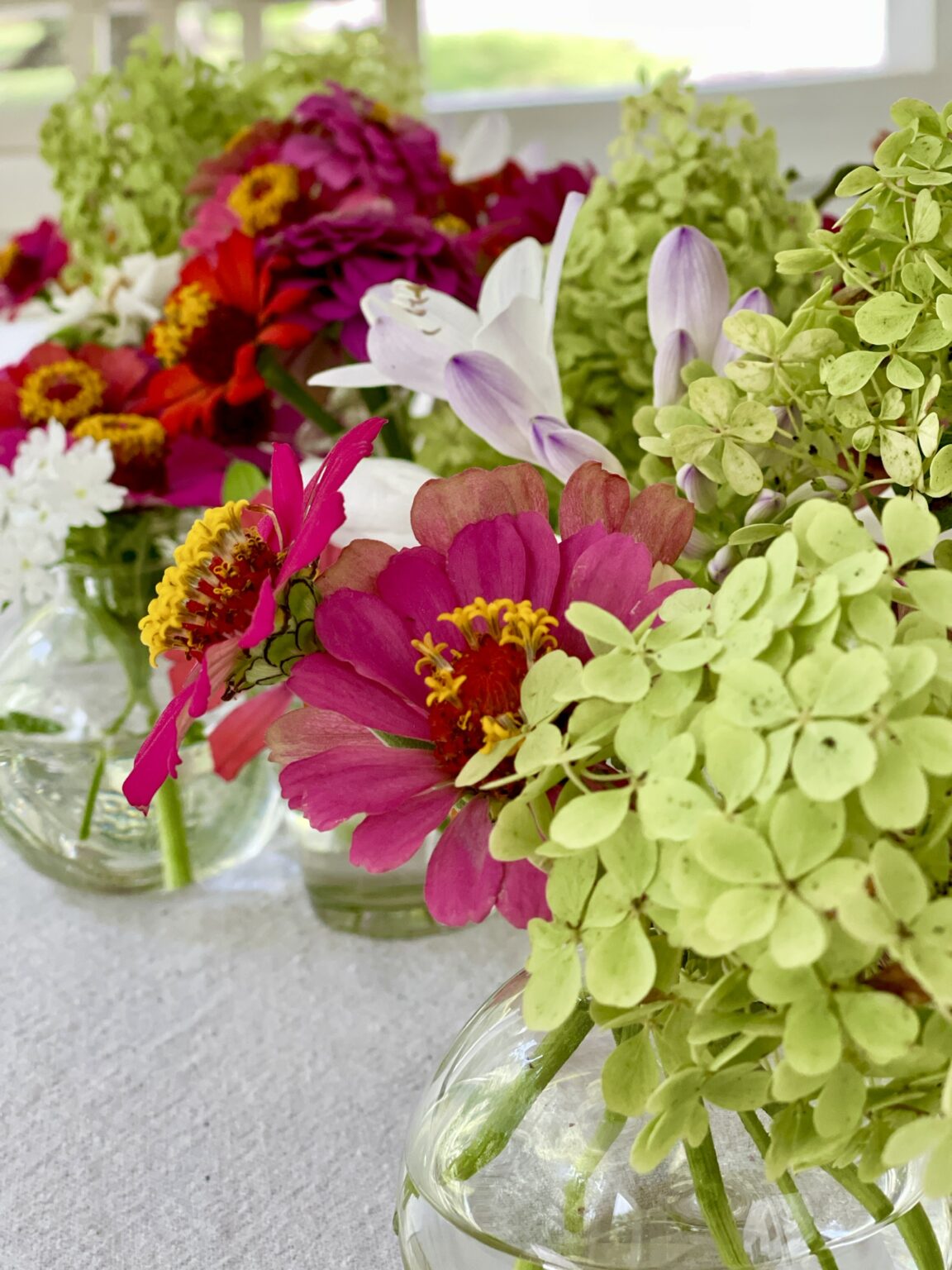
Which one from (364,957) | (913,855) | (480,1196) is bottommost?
(364,957)

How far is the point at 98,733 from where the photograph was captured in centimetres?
60

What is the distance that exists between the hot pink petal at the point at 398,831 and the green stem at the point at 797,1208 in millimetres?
88

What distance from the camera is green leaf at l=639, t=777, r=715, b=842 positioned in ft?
0.69

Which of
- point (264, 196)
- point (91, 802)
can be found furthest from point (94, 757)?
point (264, 196)

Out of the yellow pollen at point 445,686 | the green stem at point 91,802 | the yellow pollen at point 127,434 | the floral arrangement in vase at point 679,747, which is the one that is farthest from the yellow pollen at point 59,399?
the yellow pollen at point 445,686

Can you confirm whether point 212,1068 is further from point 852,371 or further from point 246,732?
point 852,371

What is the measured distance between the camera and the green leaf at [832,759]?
196 millimetres

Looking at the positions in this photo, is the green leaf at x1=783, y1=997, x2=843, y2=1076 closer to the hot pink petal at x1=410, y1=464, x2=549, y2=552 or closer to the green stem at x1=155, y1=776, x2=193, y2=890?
the hot pink petal at x1=410, y1=464, x2=549, y2=552

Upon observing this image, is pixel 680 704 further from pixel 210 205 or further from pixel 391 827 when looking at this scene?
pixel 210 205

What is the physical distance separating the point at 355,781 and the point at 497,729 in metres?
0.03

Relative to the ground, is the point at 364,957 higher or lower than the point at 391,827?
lower

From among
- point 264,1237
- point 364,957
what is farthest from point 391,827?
point 364,957

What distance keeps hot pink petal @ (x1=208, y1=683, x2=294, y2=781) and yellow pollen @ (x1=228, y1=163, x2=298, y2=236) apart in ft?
0.72

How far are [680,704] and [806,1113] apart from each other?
0.07m
